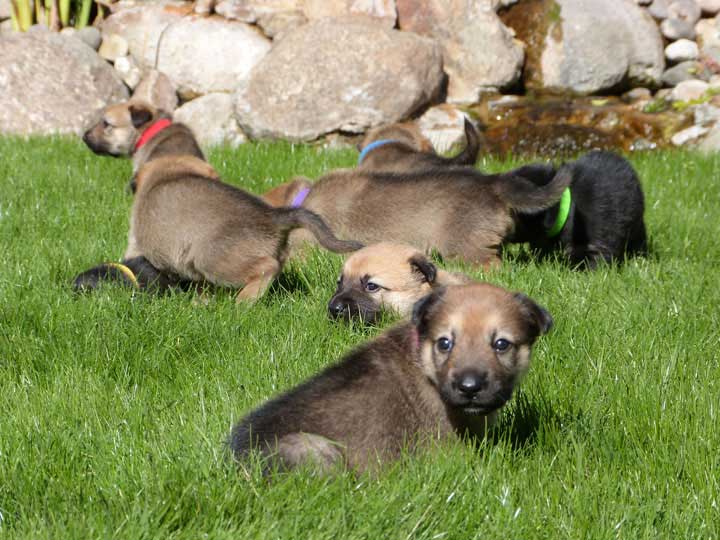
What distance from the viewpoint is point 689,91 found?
11562 mm

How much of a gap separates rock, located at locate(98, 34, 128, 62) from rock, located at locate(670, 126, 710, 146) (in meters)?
7.15

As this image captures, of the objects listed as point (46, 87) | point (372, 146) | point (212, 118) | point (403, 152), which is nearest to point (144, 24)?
point (46, 87)

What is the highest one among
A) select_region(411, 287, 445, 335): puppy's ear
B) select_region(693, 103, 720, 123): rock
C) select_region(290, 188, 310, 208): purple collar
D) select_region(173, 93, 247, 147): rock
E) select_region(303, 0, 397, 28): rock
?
select_region(411, 287, 445, 335): puppy's ear

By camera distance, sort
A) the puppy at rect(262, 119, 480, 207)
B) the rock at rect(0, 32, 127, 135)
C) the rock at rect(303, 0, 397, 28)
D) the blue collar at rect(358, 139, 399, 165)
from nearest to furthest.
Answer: the puppy at rect(262, 119, 480, 207) < the blue collar at rect(358, 139, 399, 165) < the rock at rect(0, 32, 127, 135) < the rock at rect(303, 0, 397, 28)

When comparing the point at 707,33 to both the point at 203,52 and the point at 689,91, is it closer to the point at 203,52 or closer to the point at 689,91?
the point at 689,91

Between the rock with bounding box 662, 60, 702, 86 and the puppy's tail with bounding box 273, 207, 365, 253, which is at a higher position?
the puppy's tail with bounding box 273, 207, 365, 253

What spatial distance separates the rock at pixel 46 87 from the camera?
11.3m

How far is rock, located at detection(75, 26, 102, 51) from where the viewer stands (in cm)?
1290

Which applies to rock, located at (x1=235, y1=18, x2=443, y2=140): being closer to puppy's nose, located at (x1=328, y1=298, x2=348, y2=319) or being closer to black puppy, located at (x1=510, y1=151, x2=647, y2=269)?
black puppy, located at (x1=510, y1=151, x2=647, y2=269)

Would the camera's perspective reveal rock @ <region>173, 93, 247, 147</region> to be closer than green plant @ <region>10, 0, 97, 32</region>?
Yes

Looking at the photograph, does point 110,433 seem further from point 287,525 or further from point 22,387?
point 287,525

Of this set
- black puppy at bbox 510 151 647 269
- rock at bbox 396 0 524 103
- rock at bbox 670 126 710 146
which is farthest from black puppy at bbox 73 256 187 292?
rock at bbox 396 0 524 103

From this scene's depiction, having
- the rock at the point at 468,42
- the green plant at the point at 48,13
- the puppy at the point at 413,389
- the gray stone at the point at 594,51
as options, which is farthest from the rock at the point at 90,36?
the puppy at the point at 413,389

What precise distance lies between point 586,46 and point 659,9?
1757 mm
